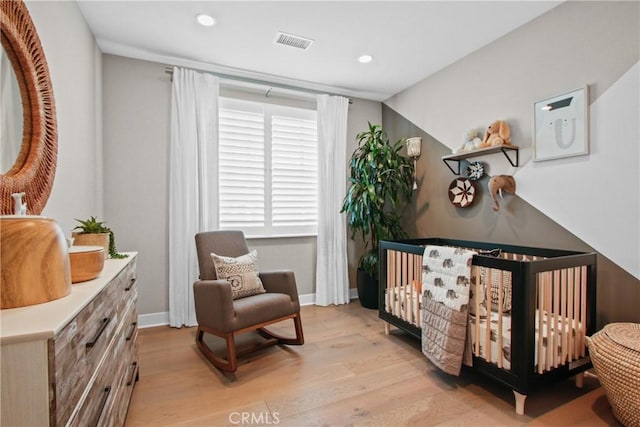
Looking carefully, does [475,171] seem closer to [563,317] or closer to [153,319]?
[563,317]

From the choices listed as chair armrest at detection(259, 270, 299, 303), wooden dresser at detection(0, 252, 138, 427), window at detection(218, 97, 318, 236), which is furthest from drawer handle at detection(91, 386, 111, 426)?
window at detection(218, 97, 318, 236)

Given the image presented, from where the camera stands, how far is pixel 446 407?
5.70 feet

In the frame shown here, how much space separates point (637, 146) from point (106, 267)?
3008 mm

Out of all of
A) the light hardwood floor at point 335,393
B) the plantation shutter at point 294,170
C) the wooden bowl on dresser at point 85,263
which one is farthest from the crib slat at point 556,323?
the plantation shutter at point 294,170

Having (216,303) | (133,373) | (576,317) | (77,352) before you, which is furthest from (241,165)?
(576,317)

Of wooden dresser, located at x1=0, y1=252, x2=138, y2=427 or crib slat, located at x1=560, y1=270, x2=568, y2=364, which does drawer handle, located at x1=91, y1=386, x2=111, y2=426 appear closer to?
wooden dresser, located at x1=0, y1=252, x2=138, y2=427

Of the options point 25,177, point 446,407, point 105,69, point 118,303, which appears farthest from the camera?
point 105,69

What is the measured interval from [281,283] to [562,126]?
237 centimetres

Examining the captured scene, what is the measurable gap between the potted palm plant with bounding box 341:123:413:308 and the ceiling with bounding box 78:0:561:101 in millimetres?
817

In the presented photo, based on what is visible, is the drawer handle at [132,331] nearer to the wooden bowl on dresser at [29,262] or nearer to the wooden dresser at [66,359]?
the wooden dresser at [66,359]

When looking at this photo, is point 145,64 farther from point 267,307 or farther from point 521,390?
point 521,390

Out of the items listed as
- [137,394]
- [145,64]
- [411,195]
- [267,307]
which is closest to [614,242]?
[411,195]

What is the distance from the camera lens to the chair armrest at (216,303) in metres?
2.08

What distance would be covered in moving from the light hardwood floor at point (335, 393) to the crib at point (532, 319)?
16 cm
